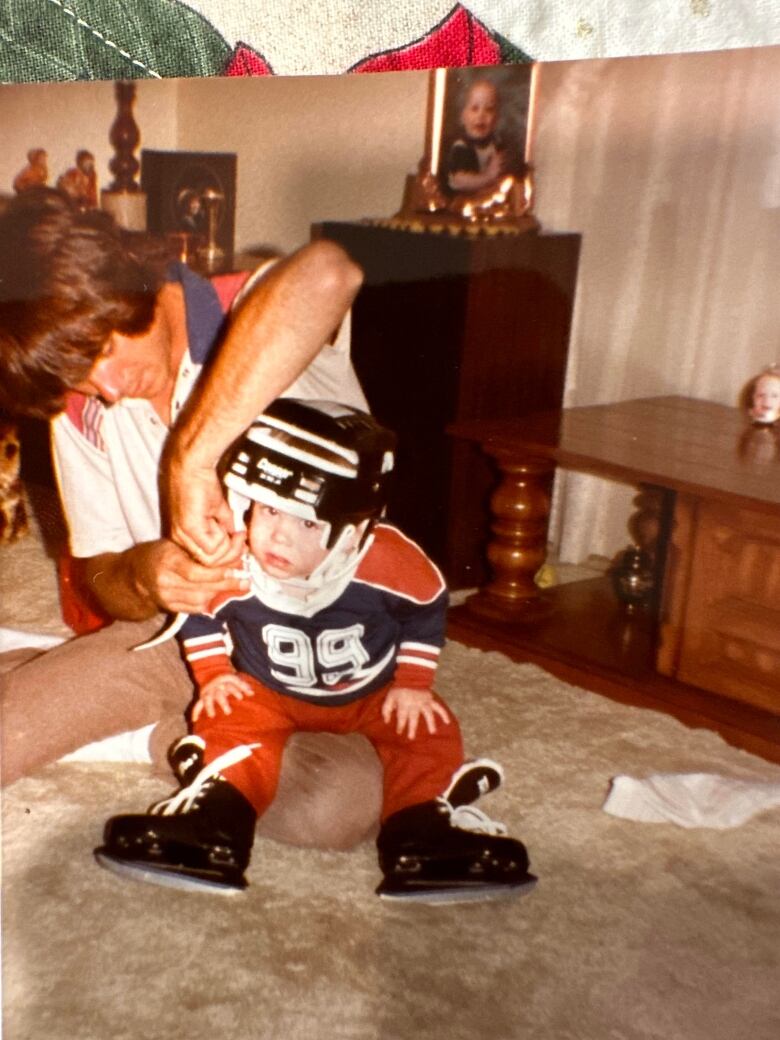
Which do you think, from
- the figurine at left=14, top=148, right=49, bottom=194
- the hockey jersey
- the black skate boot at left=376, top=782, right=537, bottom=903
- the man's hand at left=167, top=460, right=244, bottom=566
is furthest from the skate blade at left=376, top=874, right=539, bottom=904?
the figurine at left=14, top=148, right=49, bottom=194

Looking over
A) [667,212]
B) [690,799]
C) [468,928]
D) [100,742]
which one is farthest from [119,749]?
[667,212]

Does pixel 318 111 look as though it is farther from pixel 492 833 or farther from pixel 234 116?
pixel 492 833

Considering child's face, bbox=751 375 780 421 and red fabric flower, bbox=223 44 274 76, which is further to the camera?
red fabric flower, bbox=223 44 274 76

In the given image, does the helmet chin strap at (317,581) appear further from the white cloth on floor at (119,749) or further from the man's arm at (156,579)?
the white cloth on floor at (119,749)

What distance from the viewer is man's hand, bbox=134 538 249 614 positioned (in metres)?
0.58

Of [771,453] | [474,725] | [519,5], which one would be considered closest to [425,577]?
[474,725]

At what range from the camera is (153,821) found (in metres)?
0.61

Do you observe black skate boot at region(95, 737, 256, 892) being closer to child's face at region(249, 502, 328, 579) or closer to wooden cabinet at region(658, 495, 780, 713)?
child's face at region(249, 502, 328, 579)

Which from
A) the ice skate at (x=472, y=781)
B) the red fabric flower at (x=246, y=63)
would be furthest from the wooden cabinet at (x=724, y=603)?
the red fabric flower at (x=246, y=63)

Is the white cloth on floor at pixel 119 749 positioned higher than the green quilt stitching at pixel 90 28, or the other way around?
the green quilt stitching at pixel 90 28

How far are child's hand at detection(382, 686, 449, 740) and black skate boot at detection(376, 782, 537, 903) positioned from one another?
38mm

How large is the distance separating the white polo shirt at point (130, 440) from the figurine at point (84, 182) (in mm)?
64

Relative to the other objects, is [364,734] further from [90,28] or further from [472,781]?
[90,28]

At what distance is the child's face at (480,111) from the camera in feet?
1.67
